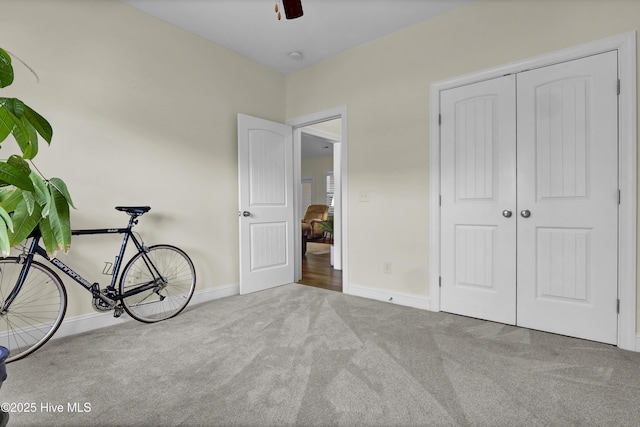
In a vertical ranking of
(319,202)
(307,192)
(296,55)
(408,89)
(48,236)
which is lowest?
(48,236)

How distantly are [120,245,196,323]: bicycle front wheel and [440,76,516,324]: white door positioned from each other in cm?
242

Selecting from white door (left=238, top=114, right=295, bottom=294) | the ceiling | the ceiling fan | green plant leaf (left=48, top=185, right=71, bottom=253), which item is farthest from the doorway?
green plant leaf (left=48, top=185, right=71, bottom=253)

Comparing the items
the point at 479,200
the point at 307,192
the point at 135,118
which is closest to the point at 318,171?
the point at 307,192

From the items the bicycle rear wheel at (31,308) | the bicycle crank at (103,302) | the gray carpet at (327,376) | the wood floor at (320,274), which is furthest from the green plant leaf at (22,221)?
the wood floor at (320,274)

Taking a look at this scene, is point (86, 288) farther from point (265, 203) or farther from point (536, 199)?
point (536, 199)

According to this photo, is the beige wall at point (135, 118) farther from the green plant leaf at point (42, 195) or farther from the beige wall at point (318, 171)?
the beige wall at point (318, 171)

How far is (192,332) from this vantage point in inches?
98.3

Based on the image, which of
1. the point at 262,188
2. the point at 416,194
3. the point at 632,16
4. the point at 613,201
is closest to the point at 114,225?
the point at 262,188

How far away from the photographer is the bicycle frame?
207 centimetres

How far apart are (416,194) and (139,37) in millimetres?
Answer: 2879

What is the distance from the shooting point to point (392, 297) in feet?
10.6

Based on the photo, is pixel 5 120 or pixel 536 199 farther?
pixel 536 199

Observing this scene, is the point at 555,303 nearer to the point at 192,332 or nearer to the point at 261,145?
the point at 192,332

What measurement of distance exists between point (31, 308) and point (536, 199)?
3820 mm
